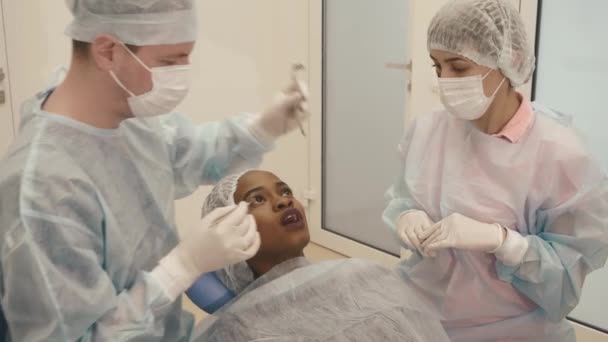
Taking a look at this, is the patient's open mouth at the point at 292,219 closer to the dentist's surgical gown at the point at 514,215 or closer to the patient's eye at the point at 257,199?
the patient's eye at the point at 257,199

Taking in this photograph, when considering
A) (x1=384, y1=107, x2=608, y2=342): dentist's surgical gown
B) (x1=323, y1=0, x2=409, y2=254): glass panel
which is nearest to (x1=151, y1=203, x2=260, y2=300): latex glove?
(x1=384, y1=107, x2=608, y2=342): dentist's surgical gown

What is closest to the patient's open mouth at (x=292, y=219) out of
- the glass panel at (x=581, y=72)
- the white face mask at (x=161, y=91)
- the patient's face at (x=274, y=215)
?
the patient's face at (x=274, y=215)

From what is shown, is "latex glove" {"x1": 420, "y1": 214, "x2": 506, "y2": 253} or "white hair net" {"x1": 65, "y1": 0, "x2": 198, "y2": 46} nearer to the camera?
"white hair net" {"x1": 65, "y1": 0, "x2": 198, "y2": 46}

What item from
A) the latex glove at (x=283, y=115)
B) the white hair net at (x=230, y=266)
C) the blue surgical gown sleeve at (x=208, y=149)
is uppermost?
the latex glove at (x=283, y=115)

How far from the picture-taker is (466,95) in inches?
60.0

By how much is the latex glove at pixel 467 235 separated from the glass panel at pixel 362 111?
4.91 ft

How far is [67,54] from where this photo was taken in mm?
2643

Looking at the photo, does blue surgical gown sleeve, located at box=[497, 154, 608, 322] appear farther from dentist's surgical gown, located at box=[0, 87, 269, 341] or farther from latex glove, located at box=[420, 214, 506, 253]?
dentist's surgical gown, located at box=[0, 87, 269, 341]

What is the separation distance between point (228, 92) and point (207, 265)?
2.10 metres

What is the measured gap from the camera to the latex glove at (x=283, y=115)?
5.05ft

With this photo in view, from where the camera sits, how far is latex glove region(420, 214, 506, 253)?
1.45 metres

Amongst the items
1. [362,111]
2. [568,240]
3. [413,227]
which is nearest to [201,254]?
[413,227]

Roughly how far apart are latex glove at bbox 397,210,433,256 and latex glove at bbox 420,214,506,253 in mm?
64

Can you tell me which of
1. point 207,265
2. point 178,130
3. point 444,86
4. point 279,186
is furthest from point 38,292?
point 444,86
